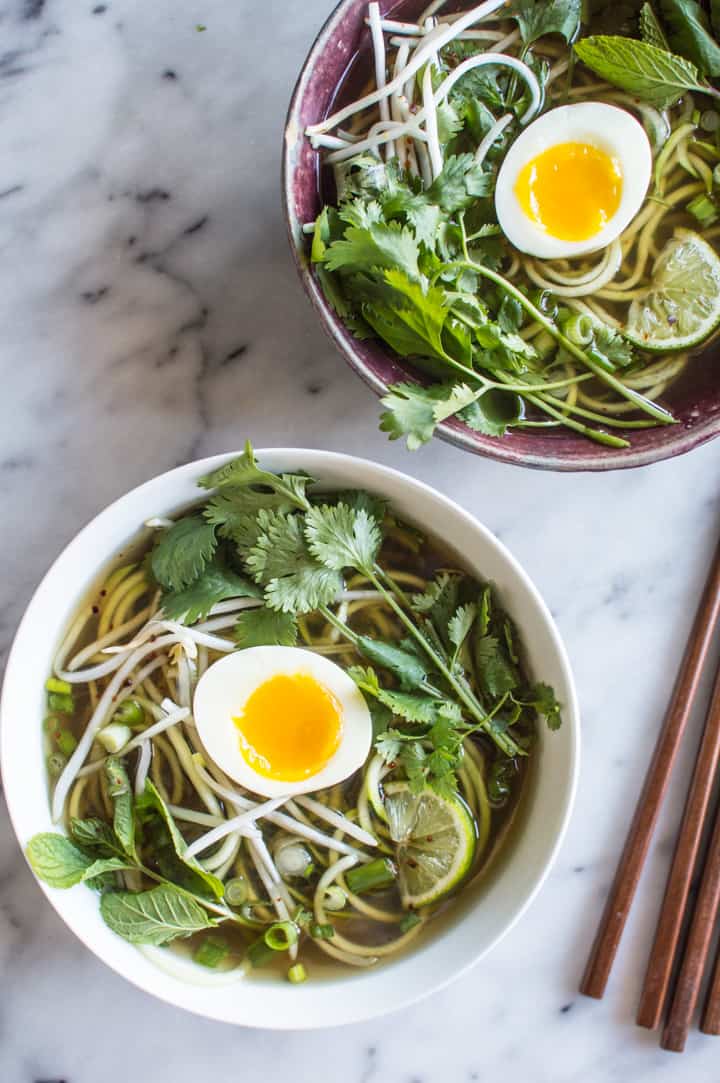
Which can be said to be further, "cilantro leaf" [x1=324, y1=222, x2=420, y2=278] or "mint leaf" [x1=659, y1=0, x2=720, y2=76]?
"mint leaf" [x1=659, y1=0, x2=720, y2=76]

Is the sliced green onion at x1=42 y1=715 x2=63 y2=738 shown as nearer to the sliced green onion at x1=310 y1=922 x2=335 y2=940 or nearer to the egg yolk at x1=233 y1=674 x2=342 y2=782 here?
the egg yolk at x1=233 y1=674 x2=342 y2=782

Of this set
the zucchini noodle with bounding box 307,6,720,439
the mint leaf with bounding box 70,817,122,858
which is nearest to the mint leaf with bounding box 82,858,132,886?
the mint leaf with bounding box 70,817,122,858

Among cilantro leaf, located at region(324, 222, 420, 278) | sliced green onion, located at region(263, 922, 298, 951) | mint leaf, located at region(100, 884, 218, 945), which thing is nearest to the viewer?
cilantro leaf, located at region(324, 222, 420, 278)

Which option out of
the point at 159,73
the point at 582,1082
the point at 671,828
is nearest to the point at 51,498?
the point at 159,73

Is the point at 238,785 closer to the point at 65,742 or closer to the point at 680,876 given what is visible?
the point at 65,742

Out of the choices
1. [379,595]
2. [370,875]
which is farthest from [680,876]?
[379,595]

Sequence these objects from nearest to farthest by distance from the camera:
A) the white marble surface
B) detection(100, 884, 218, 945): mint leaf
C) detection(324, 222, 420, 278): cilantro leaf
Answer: detection(324, 222, 420, 278): cilantro leaf
detection(100, 884, 218, 945): mint leaf
the white marble surface

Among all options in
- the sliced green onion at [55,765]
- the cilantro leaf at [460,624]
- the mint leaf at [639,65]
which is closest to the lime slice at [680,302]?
the mint leaf at [639,65]

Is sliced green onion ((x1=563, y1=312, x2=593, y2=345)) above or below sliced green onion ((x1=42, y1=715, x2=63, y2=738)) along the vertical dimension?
above
